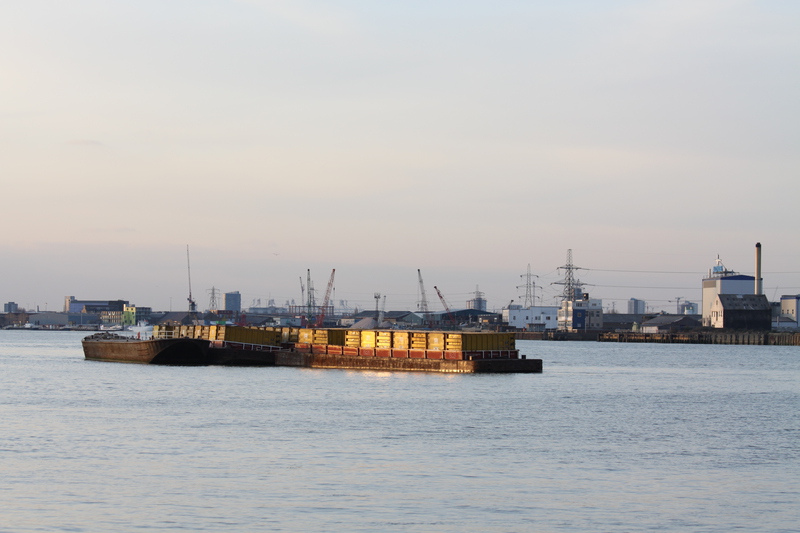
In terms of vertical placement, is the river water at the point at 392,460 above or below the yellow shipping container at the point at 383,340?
below

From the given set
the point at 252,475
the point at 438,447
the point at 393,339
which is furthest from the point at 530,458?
the point at 393,339

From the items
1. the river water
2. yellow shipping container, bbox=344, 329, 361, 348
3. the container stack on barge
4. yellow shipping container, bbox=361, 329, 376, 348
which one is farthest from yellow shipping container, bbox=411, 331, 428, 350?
the river water

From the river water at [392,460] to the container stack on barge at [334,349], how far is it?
50.8 feet

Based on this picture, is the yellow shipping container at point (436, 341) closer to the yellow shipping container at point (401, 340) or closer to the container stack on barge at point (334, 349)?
the container stack on barge at point (334, 349)

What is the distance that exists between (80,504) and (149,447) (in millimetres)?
9519

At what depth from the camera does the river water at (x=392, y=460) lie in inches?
910

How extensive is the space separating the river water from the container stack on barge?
15473mm

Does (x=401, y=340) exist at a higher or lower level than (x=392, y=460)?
higher

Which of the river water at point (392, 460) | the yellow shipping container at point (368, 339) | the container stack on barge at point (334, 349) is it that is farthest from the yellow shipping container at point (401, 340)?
the river water at point (392, 460)

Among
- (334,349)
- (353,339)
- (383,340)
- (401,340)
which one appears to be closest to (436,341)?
(401,340)

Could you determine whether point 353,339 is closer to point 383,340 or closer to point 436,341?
point 383,340

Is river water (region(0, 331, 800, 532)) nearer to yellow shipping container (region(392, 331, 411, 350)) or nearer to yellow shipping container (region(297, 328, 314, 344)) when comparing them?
yellow shipping container (region(392, 331, 411, 350))

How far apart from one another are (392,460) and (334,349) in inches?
2136

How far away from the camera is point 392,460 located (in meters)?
31.2
